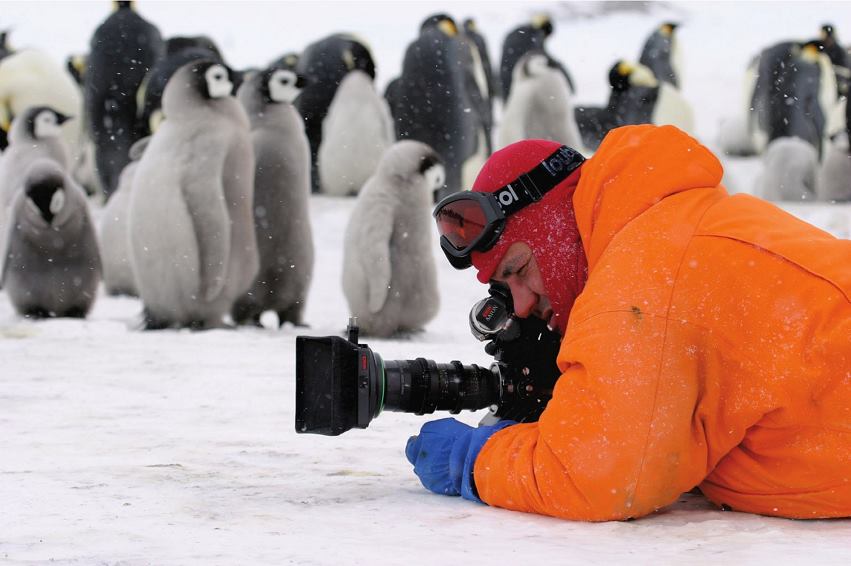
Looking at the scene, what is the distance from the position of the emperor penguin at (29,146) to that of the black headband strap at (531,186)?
Result: 4.29 m

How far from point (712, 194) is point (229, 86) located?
343 centimetres

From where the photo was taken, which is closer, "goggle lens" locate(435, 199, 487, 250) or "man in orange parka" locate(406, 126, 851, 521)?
"man in orange parka" locate(406, 126, 851, 521)

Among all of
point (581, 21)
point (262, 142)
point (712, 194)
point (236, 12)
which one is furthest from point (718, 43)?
point (712, 194)

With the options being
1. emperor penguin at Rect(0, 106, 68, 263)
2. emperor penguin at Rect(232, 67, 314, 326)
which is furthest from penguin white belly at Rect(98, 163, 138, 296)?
emperor penguin at Rect(232, 67, 314, 326)

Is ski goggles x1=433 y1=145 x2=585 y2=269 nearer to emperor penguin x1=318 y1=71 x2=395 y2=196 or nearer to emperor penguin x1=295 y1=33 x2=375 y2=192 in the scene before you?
emperor penguin x1=318 y1=71 x2=395 y2=196

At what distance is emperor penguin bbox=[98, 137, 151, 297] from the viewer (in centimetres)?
571

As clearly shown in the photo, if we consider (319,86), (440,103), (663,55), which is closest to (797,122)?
(663,55)

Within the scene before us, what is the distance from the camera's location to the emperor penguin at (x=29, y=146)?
548cm

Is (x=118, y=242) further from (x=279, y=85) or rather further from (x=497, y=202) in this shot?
(x=497, y=202)

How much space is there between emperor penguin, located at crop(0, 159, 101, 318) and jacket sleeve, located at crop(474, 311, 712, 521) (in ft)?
12.2

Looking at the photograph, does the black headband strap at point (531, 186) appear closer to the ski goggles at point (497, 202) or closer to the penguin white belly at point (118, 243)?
the ski goggles at point (497, 202)

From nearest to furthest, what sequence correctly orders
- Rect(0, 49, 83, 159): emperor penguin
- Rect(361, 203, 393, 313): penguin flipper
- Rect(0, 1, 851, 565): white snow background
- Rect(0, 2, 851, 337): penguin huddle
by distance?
Rect(0, 1, 851, 565): white snow background, Rect(361, 203, 393, 313): penguin flipper, Rect(0, 2, 851, 337): penguin huddle, Rect(0, 49, 83, 159): emperor penguin

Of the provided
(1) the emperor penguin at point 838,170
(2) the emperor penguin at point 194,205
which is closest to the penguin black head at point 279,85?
(2) the emperor penguin at point 194,205

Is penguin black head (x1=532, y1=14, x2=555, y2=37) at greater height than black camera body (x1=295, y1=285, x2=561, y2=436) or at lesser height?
greater
